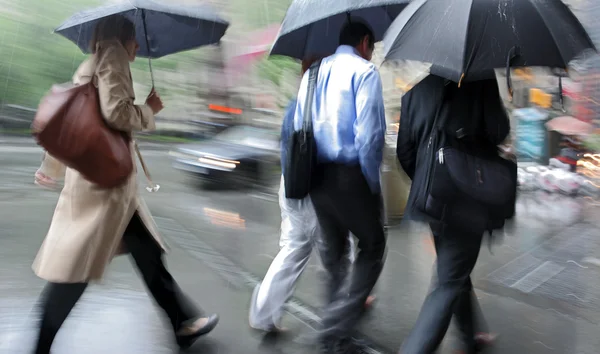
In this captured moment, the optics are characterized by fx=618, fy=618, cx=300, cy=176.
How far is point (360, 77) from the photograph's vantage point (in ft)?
10.8

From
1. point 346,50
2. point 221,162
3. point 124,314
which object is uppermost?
point 346,50

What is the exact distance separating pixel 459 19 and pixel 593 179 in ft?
27.9

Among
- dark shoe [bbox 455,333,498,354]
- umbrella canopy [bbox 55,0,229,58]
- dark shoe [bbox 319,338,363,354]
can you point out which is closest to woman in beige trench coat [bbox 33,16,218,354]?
umbrella canopy [bbox 55,0,229,58]

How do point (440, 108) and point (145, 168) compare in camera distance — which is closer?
point (440, 108)

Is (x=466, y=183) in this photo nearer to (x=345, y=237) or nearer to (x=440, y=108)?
(x=440, y=108)

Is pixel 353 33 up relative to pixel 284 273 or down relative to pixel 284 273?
up

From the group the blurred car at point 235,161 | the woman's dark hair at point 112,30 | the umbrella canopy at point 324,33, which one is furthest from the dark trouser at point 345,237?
the blurred car at point 235,161

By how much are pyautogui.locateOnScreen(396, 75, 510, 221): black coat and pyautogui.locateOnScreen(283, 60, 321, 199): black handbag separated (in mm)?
542

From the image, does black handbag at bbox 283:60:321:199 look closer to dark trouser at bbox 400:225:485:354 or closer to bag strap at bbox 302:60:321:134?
bag strap at bbox 302:60:321:134

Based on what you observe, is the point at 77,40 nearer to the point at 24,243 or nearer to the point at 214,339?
the point at 214,339

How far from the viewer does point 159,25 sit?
380 cm

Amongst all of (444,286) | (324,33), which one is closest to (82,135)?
(324,33)

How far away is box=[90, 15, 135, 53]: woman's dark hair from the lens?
331 centimetres

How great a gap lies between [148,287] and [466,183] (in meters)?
1.88
